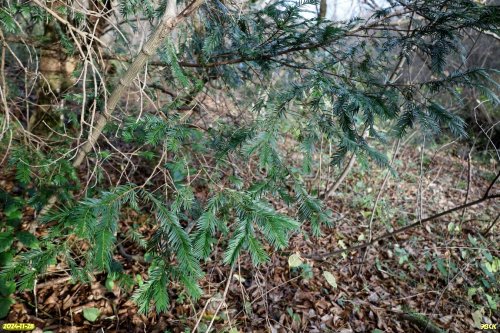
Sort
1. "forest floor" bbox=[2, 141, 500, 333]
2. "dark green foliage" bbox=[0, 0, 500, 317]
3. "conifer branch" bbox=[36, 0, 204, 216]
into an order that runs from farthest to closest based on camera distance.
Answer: "forest floor" bbox=[2, 141, 500, 333] → "conifer branch" bbox=[36, 0, 204, 216] → "dark green foliage" bbox=[0, 0, 500, 317]

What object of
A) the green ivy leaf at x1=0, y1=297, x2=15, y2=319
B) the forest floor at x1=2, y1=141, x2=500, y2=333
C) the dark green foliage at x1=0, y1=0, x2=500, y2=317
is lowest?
the forest floor at x1=2, y1=141, x2=500, y2=333

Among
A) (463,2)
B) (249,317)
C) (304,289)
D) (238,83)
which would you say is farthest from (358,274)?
(463,2)

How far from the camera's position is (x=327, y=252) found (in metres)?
3.78

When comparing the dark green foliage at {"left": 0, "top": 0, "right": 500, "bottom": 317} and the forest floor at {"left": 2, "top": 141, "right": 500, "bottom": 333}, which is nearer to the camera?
the dark green foliage at {"left": 0, "top": 0, "right": 500, "bottom": 317}

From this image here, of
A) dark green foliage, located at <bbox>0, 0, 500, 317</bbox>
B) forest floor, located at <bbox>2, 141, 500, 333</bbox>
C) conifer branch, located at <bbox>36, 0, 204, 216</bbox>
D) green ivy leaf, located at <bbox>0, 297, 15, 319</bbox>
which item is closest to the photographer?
dark green foliage, located at <bbox>0, 0, 500, 317</bbox>

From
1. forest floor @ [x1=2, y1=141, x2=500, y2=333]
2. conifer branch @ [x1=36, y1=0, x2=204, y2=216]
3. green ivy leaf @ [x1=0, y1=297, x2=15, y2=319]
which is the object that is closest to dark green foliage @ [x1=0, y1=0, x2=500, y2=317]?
green ivy leaf @ [x1=0, y1=297, x2=15, y2=319]

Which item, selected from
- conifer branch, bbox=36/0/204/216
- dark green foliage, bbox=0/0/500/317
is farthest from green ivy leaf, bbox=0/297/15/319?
conifer branch, bbox=36/0/204/216

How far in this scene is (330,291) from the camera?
324cm

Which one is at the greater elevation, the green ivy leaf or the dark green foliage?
the dark green foliage

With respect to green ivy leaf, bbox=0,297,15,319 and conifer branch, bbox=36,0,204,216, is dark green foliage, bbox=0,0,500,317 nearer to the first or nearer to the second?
green ivy leaf, bbox=0,297,15,319

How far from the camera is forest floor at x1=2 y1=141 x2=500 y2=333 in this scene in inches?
99.3

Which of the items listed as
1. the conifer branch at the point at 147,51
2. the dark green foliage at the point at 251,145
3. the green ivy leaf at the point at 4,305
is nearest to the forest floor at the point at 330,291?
the green ivy leaf at the point at 4,305

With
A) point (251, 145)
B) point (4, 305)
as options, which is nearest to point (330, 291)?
point (251, 145)

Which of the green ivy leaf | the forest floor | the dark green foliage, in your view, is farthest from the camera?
the forest floor
